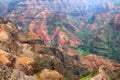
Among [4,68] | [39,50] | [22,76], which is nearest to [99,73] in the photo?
[22,76]

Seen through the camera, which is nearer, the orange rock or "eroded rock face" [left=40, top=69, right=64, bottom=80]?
the orange rock

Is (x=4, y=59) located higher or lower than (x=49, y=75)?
higher

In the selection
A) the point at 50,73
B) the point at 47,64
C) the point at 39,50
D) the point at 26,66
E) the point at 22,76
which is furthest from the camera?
the point at 39,50

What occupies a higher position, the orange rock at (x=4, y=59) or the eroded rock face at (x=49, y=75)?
the orange rock at (x=4, y=59)

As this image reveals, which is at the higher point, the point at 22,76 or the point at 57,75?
the point at 22,76

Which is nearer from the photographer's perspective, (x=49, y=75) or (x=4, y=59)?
(x=4, y=59)

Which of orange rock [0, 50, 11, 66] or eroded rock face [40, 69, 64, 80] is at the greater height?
orange rock [0, 50, 11, 66]

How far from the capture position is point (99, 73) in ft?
163

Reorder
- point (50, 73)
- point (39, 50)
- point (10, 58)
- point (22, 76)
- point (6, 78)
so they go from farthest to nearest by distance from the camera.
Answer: point (39, 50) < point (50, 73) < point (10, 58) < point (22, 76) < point (6, 78)

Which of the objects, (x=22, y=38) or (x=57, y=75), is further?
(x=22, y=38)

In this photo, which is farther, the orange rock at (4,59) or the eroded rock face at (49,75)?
the eroded rock face at (49,75)

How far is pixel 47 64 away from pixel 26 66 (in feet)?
60.6

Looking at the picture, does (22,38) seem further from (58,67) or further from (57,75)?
(57,75)

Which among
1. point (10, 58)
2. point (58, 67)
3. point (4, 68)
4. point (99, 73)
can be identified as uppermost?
point (4, 68)
